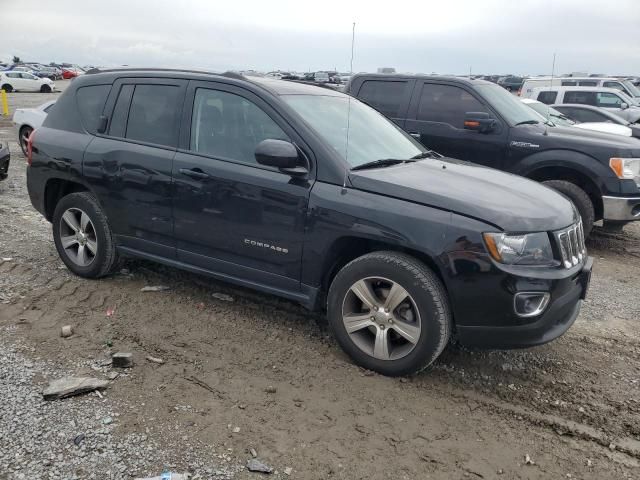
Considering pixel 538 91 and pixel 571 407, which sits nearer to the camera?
pixel 571 407

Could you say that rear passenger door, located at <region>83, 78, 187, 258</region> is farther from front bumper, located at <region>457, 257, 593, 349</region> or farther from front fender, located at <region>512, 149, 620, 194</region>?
front fender, located at <region>512, 149, 620, 194</region>

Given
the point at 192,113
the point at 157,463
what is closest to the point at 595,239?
the point at 192,113

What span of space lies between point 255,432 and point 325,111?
2.39 metres

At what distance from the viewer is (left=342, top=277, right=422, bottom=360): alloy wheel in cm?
329

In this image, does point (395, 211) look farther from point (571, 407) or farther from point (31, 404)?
point (31, 404)

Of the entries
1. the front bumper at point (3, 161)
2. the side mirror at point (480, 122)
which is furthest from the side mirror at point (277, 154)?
the front bumper at point (3, 161)

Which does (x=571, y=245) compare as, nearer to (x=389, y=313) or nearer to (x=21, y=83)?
(x=389, y=313)

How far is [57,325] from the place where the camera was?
157 inches

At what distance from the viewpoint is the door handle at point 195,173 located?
12.9 feet

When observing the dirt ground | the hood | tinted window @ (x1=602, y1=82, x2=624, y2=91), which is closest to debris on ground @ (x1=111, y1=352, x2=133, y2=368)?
the dirt ground

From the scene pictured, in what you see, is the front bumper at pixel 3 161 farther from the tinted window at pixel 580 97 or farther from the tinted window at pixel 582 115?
the tinted window at pixel 580 97

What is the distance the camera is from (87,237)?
15.6 feet

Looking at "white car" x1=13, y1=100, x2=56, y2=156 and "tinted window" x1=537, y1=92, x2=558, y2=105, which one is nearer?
"white car" x1=13, y1=100, x2=56, y2=156

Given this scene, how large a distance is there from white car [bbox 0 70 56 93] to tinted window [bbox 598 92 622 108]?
112 ft
